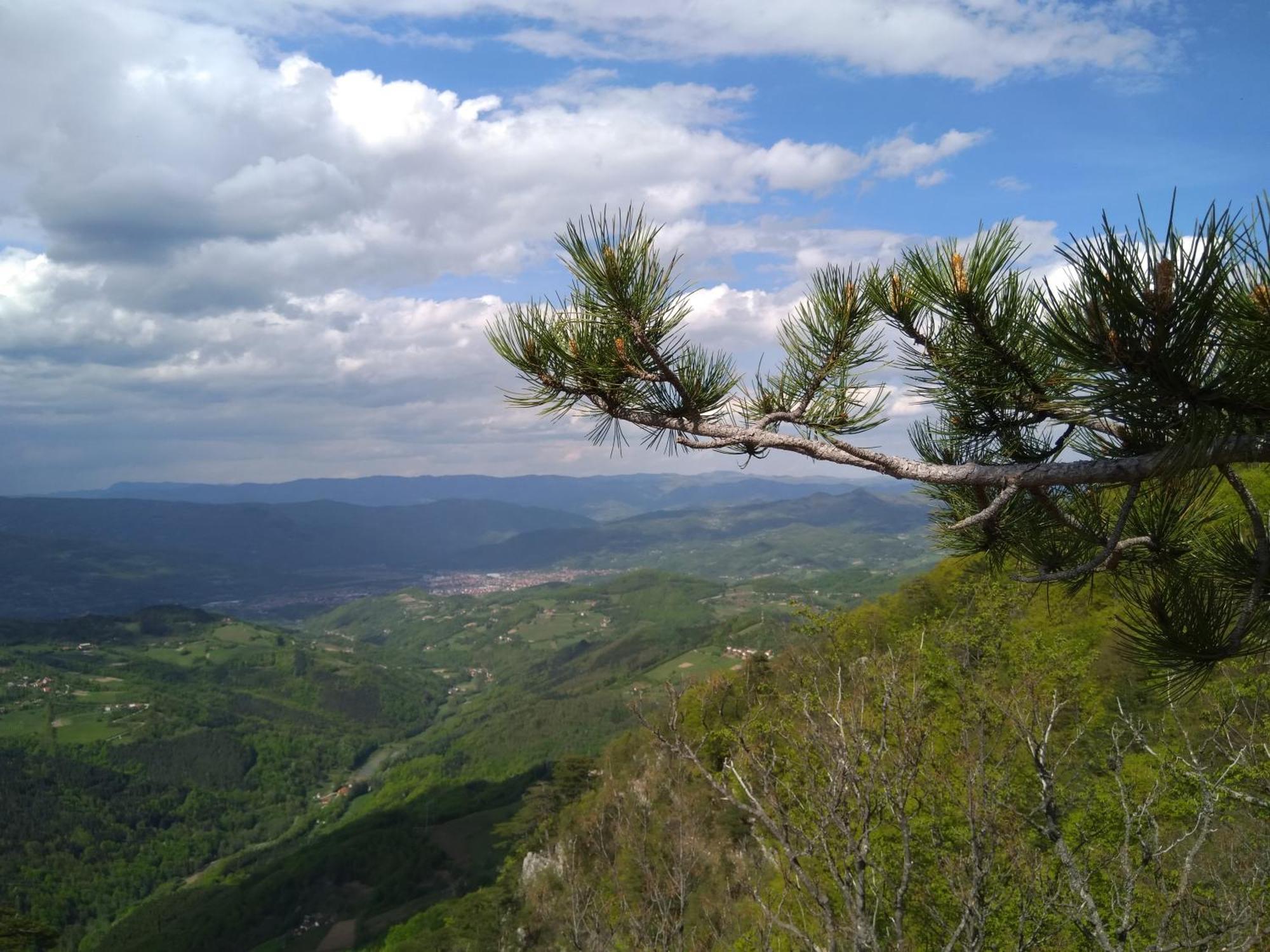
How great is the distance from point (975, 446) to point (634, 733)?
53.2 meters

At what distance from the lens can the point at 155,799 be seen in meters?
104

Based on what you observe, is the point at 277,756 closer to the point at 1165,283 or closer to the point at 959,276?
the point at 959,276

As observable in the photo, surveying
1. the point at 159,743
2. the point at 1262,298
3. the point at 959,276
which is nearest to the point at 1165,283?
the point at 1262,298

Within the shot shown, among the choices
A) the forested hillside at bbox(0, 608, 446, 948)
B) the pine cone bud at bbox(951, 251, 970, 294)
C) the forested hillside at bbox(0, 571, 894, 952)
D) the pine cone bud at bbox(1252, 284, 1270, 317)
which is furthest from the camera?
the forested hillside at bbox(0, 608, 446, 948)

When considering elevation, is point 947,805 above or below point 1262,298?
below

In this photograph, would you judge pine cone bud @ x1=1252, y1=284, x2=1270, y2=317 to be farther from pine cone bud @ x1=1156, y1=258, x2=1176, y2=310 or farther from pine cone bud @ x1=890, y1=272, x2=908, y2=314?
pine cone bud @ x1=890, y1=272, x2=908, y2=314

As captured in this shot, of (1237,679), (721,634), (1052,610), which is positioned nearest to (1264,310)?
(1237,679)

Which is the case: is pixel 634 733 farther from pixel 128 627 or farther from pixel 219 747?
pixel 128 627

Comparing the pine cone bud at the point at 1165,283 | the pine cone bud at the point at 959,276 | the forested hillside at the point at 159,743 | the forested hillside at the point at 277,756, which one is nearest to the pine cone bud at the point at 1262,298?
the pine cone bud at the point at 1165,283

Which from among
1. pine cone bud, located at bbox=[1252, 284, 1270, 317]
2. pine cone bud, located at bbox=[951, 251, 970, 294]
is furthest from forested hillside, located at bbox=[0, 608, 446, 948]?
pine cone bud, located at bbox=[1252, 284, 1270, 317]

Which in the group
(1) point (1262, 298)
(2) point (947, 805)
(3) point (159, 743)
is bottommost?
(3) point (159, 743)

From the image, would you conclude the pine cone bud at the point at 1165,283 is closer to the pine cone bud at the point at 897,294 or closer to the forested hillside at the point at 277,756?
the pine cone bud at the point at 897,294

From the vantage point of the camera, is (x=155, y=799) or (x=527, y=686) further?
(x=527, y=686)

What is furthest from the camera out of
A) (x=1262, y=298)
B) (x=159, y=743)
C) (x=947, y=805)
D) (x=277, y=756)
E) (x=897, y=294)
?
(x=277, y=756)
